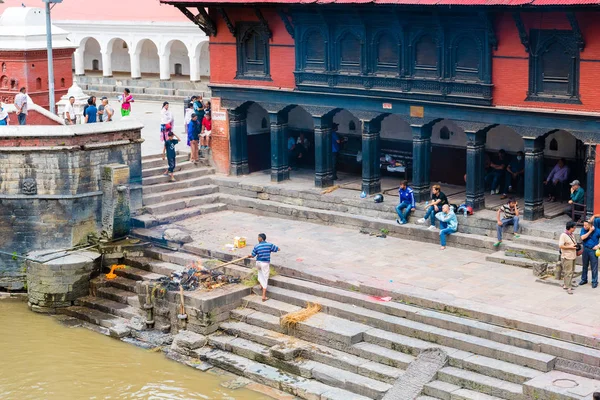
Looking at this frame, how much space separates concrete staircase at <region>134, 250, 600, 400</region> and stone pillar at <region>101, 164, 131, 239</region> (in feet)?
16.5

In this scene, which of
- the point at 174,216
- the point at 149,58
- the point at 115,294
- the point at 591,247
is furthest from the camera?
the point at 149,58

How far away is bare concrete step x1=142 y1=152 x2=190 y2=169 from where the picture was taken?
26812mm

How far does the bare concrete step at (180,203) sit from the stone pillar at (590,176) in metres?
9.66

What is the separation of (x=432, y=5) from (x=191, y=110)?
860cm

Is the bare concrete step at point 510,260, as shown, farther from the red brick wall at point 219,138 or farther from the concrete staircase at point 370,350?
the red brick wall at point 219,138

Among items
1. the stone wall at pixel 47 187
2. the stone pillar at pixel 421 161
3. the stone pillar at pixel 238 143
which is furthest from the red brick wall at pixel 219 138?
the stone pillar at pixel 421 161

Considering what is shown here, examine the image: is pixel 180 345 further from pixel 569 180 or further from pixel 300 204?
pixel 569 180

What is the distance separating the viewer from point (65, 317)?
2273 cm

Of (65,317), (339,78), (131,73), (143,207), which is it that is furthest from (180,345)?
(131,73)

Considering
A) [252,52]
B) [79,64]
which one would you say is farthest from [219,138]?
[79,64]

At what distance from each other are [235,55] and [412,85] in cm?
556

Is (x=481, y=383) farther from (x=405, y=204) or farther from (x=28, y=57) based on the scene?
(x=28, y=57)

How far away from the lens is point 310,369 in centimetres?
1834

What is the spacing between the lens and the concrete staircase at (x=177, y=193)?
25.2 meters
